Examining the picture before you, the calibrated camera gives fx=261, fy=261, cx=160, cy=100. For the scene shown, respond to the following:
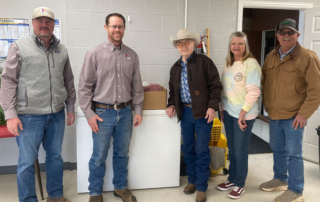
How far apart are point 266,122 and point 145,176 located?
8.53 ft

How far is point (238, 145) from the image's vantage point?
243 centimetres

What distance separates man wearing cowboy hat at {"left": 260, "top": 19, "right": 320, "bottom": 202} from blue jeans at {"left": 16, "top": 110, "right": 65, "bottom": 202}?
193cm

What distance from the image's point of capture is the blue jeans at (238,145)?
7.84 ft

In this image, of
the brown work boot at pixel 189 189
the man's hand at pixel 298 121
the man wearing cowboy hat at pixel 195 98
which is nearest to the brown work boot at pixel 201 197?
the man wearing cowboy hat at pixel 195 98

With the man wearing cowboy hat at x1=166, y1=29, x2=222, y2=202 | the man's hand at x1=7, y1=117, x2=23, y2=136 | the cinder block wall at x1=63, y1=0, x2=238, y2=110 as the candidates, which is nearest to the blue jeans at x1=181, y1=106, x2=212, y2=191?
the man wearing cowboy hat at x1=166, y1=29, x2=222, y2=202

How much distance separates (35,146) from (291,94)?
7.26 feet

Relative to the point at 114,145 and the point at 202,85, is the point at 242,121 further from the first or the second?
the point at 114,145

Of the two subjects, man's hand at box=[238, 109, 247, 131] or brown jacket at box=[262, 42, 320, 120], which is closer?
brown jacket at box=[262, 42, 320, 120]

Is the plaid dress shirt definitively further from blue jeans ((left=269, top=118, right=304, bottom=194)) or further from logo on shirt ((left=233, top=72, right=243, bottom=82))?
blue jeans ((left=269, top=118, right=304, bottom=194))

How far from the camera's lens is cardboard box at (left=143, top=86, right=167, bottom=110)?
2557 millimetres

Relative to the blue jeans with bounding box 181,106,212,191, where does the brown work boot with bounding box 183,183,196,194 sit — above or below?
below

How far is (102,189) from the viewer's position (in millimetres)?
2465

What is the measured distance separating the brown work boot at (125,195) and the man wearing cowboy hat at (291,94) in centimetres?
138

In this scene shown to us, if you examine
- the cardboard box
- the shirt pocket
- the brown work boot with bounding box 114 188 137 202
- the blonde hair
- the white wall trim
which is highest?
the white wall trim
